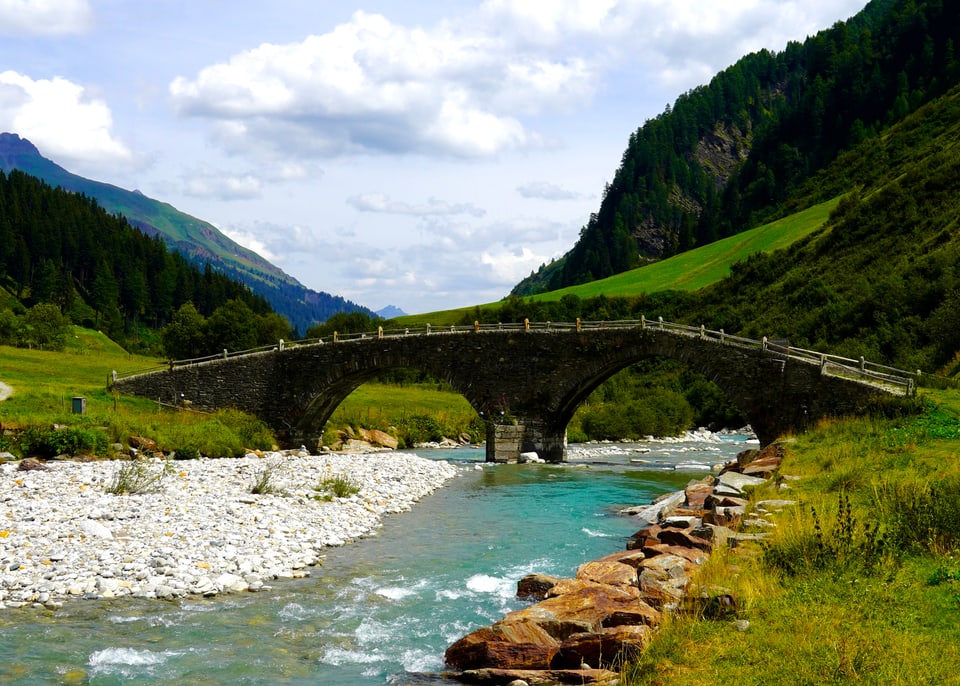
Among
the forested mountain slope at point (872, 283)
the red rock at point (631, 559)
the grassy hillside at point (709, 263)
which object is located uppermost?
the grassy hillside at point (709, 263)

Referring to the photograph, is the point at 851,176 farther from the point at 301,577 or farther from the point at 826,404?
the point at 301,577

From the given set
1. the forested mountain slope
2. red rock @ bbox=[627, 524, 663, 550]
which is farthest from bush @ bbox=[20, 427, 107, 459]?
the forested mountain slope

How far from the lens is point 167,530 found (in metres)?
18.9

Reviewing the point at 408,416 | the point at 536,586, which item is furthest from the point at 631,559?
the point at 408,416

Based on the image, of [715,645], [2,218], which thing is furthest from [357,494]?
[2,218]

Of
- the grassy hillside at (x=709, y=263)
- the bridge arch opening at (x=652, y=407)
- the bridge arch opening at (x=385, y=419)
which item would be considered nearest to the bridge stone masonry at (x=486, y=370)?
the bridge arch opening at (x=385, y=419)

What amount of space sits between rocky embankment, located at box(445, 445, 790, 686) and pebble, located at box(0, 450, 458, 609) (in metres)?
6.36

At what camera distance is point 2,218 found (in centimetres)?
15062

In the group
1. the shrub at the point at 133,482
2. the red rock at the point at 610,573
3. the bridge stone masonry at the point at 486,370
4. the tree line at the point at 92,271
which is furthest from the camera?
the tree line at the point at 92,271

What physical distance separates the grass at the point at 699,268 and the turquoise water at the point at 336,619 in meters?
100

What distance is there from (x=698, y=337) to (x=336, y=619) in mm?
31546

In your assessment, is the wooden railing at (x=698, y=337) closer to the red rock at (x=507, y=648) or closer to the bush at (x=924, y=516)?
the bush at (x=924, y=516)

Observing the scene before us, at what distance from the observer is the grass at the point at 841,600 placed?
7.86 meters

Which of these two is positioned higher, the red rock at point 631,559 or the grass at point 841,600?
the grass at point 841,600
